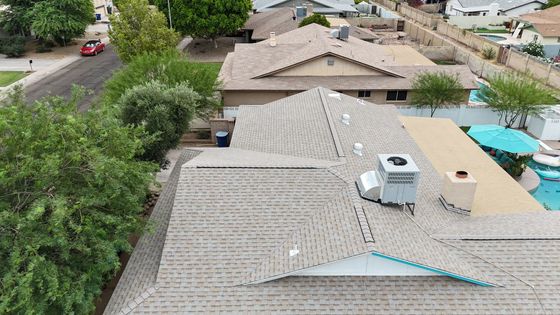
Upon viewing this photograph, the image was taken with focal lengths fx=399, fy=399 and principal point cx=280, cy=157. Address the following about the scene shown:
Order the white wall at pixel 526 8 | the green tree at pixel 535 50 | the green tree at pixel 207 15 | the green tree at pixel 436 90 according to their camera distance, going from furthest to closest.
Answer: the white wall at pixel 526 8 → the green tree at pixel 535 50 → the green tree at pixel 207 15 → the green tree at pixel 436 90

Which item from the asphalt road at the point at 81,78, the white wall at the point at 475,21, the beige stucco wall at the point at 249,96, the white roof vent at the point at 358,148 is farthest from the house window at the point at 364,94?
the white wall at the point at 475,21

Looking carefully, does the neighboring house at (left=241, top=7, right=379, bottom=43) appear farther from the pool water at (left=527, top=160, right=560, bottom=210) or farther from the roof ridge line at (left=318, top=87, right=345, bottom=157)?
the pool water at (left=527, top=160, right=560, bottom=210)

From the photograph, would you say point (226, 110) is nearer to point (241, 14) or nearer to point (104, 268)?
point (104, 268)

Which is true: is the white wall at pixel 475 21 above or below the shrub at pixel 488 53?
above

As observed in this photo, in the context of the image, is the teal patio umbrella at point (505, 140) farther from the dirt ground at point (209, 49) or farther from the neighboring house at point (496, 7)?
the neighboring house at point (496, 7)

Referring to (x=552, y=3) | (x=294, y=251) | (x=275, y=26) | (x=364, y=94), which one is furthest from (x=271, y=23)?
(x=552, y=3)

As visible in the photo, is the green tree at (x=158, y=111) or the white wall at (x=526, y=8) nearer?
the green tree at (x=158, y=111)

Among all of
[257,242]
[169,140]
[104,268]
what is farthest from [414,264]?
[169,140]
